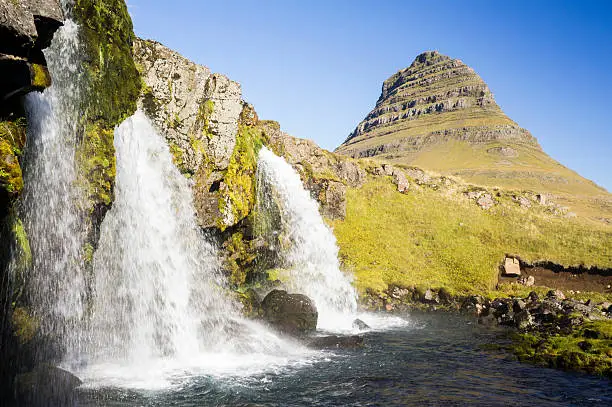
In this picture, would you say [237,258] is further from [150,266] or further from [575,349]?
[575,349]

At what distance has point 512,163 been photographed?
182875 mm

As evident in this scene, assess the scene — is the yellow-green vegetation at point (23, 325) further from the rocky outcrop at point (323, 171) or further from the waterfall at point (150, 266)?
the rocky outcrop at point (323, 171)

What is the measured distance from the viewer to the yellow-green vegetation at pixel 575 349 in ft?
61.5

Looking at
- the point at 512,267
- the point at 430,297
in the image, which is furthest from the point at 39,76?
the point at 512,267

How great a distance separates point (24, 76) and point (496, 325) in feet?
98.5

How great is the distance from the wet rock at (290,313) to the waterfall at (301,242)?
17.5 ft

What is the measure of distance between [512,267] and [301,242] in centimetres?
2299

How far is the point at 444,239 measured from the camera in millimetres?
48562

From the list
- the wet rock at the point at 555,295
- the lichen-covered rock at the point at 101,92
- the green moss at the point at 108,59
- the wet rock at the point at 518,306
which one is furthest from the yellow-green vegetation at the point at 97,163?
the wet rock at the point at 555,295

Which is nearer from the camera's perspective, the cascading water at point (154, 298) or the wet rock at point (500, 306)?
the cascading water at point (154, 298)

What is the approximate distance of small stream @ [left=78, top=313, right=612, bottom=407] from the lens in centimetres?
1416

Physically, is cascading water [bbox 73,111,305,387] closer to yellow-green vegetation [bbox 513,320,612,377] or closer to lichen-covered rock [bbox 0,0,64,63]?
lichen-covered rock [bbox 0,0,64,63]

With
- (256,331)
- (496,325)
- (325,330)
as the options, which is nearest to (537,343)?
(496,325)

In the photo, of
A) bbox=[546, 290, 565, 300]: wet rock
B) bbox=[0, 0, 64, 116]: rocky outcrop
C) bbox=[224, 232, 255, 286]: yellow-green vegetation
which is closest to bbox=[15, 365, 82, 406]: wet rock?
bbox=[0, 0, 64, 116]: rocky outcrop
